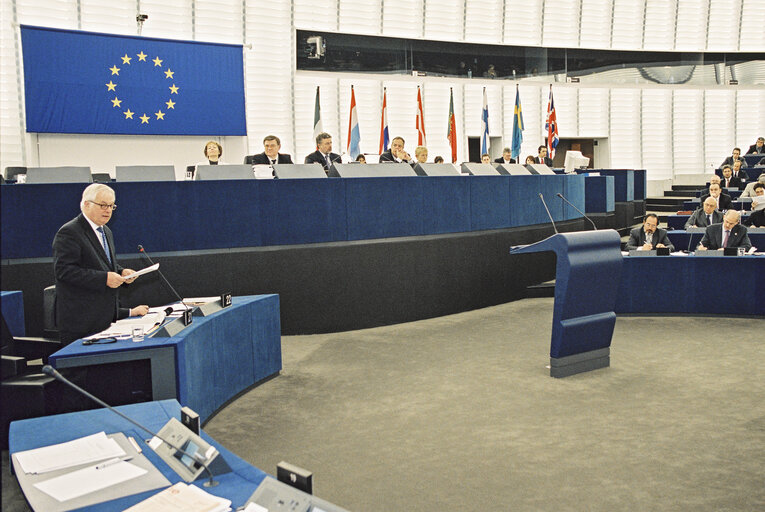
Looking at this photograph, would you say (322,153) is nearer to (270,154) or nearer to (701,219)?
(270,154)

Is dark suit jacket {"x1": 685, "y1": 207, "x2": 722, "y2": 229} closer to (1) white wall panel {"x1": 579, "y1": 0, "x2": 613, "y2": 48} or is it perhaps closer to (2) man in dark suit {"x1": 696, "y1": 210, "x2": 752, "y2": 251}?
(2) man in dark suit {"x1": 696, "y1": 210, "x2": 752, "y2": 251}

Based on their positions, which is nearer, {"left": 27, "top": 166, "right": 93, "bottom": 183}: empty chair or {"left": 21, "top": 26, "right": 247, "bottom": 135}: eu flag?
{"left": 27, "top": 166, "right": 93, "bottom": 183}: empty chair

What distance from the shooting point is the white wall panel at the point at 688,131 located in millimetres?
20125

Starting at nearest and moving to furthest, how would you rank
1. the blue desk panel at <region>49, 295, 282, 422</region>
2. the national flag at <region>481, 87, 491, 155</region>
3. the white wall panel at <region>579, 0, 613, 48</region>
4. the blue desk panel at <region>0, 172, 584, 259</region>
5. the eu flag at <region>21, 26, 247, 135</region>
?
1. the blue desk panel at <region>49, 295, 282, 422</region>
2. the blue desk panel at <region>0, 172, 584, 259</region>
3. the eu flag at <region>21, 26, 247, 135</region>
4. the national flag at <region>481, 87, 491, 155</region>
5. the white wall panel at <region>579, 0, 613, 48</region>

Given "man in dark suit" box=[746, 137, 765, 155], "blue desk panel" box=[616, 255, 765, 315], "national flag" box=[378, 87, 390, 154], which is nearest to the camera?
"blue desk panel" box=[616, 255, 765, 315]

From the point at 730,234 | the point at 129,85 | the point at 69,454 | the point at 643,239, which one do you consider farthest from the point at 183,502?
the point at 129,85

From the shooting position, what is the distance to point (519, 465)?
11.8 ft

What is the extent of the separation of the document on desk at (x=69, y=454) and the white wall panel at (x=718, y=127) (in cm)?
2103

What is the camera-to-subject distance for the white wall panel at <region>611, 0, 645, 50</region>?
19.3 meters

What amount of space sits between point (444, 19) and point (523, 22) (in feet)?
8.25

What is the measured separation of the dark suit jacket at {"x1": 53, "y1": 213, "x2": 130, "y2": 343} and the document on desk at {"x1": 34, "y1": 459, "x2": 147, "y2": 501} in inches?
74.4

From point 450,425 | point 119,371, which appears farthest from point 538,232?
point 119,371

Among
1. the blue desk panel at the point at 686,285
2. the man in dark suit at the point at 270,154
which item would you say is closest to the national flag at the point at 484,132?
the blue desk panel at the point at 686,285

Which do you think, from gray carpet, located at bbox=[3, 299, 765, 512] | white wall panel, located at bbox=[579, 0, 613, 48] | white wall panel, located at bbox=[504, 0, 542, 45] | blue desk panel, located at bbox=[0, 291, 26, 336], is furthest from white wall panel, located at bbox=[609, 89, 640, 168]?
blue desk panel, located at bbox=[0, 291, 26, 336]
